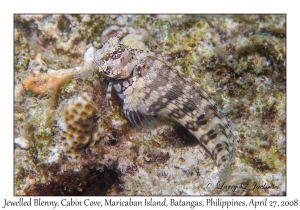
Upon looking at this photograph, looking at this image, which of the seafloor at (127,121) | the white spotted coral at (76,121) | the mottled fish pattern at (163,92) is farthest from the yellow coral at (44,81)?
the mottled fish pattern at (163,92)

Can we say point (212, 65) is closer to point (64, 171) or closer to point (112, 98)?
point (112, 98)

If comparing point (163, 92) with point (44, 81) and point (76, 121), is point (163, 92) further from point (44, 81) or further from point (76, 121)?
point (44, 81)

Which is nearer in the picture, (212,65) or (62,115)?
(62,115)

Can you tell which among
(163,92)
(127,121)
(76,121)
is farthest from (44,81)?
(163,92)
